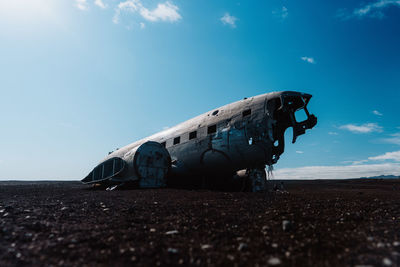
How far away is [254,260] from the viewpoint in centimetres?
345

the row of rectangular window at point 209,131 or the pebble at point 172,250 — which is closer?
the pebble at point 172,250

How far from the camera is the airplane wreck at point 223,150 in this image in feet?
53.2

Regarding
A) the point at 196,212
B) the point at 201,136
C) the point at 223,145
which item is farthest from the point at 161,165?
the point at 196,212

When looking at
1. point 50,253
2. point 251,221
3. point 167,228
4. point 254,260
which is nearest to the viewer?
point 254,260

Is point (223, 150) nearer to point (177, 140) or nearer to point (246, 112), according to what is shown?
point (246, 112)

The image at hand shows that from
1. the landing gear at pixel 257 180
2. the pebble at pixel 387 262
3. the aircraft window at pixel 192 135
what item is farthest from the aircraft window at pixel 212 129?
the pebble at pixel 387 262

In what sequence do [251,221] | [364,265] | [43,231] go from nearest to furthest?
[364,265]
[43,231]
[251,221]

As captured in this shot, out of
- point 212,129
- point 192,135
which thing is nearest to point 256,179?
point 212,129

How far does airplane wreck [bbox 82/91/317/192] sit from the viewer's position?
16.2 meters

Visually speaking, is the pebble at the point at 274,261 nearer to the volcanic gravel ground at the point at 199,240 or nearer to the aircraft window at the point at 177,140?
the volcanic gravel ground at the point at 199,240

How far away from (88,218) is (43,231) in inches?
58.0

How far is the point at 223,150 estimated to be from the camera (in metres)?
17.3

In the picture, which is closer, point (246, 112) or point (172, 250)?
point (172, 250)

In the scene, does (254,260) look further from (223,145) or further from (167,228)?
(223,145)
